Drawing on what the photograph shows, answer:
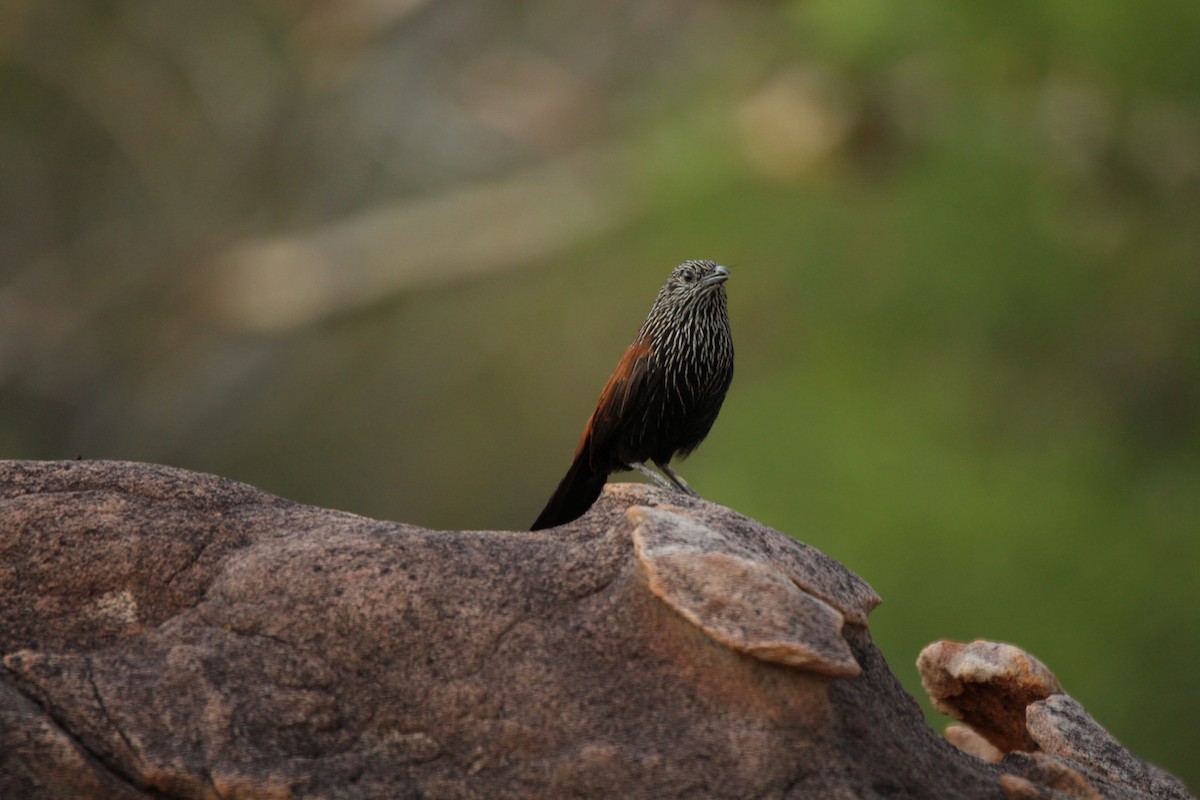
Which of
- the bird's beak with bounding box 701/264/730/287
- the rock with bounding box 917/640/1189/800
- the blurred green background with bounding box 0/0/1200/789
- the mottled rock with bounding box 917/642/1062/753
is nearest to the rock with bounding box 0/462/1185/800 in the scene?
the rock with bounding box 917/640/1189/800

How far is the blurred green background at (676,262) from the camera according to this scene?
33.2 ft

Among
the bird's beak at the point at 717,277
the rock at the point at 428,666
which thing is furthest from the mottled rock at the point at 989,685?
the bird's beak at the point at 717,277

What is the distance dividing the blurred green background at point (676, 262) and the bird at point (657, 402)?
5192mm

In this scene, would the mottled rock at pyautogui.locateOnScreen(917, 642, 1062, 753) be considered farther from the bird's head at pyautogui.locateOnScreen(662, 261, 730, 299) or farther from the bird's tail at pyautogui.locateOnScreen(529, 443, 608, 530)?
the bird's head at pyautogui.locateOnScreen(662, 261, 730, 299)

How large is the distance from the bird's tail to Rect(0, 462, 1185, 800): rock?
4.67 feet

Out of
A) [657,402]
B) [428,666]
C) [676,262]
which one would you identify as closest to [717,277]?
[657,402]

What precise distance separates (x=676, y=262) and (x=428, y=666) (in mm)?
9621

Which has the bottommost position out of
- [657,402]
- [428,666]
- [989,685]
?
[428,666]

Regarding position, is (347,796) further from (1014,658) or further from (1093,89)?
(1093,89)

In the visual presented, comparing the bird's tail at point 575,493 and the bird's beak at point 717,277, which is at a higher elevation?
the bird's beak at point 717,277

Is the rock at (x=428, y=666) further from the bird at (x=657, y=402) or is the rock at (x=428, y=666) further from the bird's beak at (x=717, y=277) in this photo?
the bird's beak at (x=717, y=277)

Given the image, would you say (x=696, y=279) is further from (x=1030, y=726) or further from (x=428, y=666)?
(x=428, y=666)

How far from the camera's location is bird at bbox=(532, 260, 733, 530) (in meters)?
5.20

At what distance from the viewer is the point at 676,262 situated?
12656 mm
